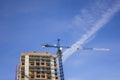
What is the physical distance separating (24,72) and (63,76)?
46.2 meters

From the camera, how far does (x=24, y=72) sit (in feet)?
647

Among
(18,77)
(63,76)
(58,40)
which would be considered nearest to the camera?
(63,76)

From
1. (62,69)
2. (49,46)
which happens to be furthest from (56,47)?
(62,69)

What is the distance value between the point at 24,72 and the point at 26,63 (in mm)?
6887

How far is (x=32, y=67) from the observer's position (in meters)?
200

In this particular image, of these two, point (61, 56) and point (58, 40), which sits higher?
point (58, 40)

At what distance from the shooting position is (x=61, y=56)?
6535 inches

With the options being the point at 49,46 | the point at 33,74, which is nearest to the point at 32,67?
the point at 33,74

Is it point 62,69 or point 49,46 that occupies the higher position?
point 49,46

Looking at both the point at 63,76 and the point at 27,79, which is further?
the point at 27,79

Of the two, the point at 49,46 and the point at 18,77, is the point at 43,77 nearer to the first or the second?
the point at 18,77

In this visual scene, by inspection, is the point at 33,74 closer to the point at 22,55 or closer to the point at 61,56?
the point at 22,55

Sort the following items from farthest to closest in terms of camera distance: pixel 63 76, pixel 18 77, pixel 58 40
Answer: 1. pixel 18 77
2. pixel 58 40
3. pixel 63 76

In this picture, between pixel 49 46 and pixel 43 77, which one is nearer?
pixel 49 46
